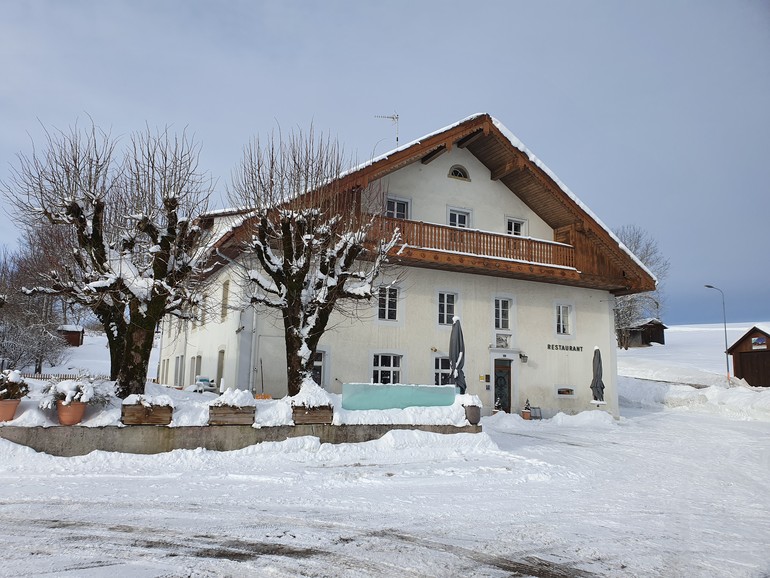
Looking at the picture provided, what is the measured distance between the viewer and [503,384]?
2092 centimetres

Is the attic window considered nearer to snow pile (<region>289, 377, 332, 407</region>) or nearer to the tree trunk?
snow pile (<region>289, 377, 332, 407</region>)

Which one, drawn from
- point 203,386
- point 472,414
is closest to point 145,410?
point 472,414

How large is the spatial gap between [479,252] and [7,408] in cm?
1409

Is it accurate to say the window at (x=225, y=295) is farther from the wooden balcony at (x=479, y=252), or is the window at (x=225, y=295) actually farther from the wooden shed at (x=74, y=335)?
the wooden shed at (x=74, y=335)

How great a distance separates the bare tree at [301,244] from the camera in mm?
13008

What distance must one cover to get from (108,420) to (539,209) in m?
17.4

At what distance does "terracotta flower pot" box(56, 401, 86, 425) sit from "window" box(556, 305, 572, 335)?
55.3 ft

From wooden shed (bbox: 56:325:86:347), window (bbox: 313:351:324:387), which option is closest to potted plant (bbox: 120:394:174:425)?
window (bbox: 313:351:324:387)

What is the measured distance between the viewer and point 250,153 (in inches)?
553

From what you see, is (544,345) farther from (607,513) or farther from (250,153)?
(607,513)

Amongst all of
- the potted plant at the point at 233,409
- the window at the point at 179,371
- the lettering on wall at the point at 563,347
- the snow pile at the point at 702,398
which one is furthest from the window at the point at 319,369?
the snow pile at the point at 702,398

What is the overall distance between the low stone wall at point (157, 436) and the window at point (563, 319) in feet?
41.4

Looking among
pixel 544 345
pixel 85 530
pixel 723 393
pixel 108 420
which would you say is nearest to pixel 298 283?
pixel 108 420

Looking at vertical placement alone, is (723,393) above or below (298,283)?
below
